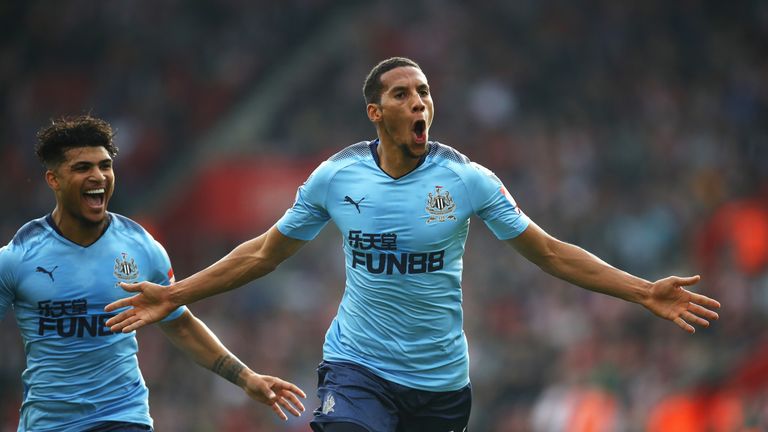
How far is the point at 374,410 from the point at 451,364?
1.64ft

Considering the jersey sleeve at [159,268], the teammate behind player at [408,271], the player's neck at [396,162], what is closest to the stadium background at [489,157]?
the teammate behind player at [408,271]

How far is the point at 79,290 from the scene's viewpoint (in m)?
6.21

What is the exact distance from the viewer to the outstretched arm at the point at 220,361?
652cm

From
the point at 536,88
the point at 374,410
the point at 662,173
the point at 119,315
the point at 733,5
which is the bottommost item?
the point at 374,410

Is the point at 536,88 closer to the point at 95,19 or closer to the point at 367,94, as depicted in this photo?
the point at 95,19

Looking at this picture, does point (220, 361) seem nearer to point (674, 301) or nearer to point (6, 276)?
point (6, 276)

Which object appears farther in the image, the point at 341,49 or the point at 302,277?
the point at 341,49

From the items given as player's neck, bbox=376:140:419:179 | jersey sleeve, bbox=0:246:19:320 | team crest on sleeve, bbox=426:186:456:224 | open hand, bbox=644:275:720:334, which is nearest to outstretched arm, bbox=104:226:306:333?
jersey sleeve, bbox=0:246:19:320

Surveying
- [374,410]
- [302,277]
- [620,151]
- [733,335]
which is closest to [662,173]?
[620,151]

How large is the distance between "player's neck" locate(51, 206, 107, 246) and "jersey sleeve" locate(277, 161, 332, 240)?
3.23ft

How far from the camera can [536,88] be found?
17.7 meters

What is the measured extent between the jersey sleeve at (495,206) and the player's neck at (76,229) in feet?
6.52

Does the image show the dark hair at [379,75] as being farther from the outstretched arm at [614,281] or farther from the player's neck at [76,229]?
the player's neck at [76,229]

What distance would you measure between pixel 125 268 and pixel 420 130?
5.58 ft
